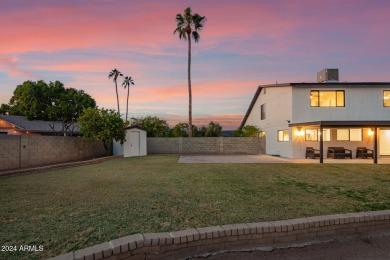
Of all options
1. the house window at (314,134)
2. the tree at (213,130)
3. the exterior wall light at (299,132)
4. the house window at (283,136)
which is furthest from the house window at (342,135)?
the tree at (213,130)

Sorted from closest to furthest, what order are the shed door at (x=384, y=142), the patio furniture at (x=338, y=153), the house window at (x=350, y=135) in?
the patio furniture at (x=338, y=153) → the house window at (x=350, y=135) → the shed door at (x=384, y=142)

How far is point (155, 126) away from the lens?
33.4 m

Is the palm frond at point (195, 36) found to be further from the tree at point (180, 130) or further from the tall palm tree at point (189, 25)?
the tree at point (180, 130)

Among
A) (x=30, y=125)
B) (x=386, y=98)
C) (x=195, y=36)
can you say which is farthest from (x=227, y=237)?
(x=30, y=125)

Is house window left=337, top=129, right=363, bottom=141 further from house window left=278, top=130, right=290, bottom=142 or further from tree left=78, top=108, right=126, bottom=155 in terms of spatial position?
tree left=78, top=108, right=126, bottom=155

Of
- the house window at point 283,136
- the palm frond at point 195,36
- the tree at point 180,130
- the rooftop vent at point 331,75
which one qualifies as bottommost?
the house window at point 283,136

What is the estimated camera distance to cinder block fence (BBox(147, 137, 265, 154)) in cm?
2678

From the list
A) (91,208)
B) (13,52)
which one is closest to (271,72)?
(13,52)

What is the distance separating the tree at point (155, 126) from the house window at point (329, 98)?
1794 centimetres

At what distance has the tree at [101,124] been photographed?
19.7m

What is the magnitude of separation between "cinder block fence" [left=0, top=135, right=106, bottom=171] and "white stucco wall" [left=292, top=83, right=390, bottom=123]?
15.5 metres

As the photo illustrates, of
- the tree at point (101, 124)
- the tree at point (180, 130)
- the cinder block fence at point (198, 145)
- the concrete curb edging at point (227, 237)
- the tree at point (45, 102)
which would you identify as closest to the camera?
the concrete curb edging at point (227, 237)

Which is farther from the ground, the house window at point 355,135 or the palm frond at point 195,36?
the palm frond at point 195,36

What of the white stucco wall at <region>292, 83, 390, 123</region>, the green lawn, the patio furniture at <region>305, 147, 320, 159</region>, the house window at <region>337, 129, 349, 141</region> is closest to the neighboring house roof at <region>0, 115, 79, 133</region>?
the green lawn
